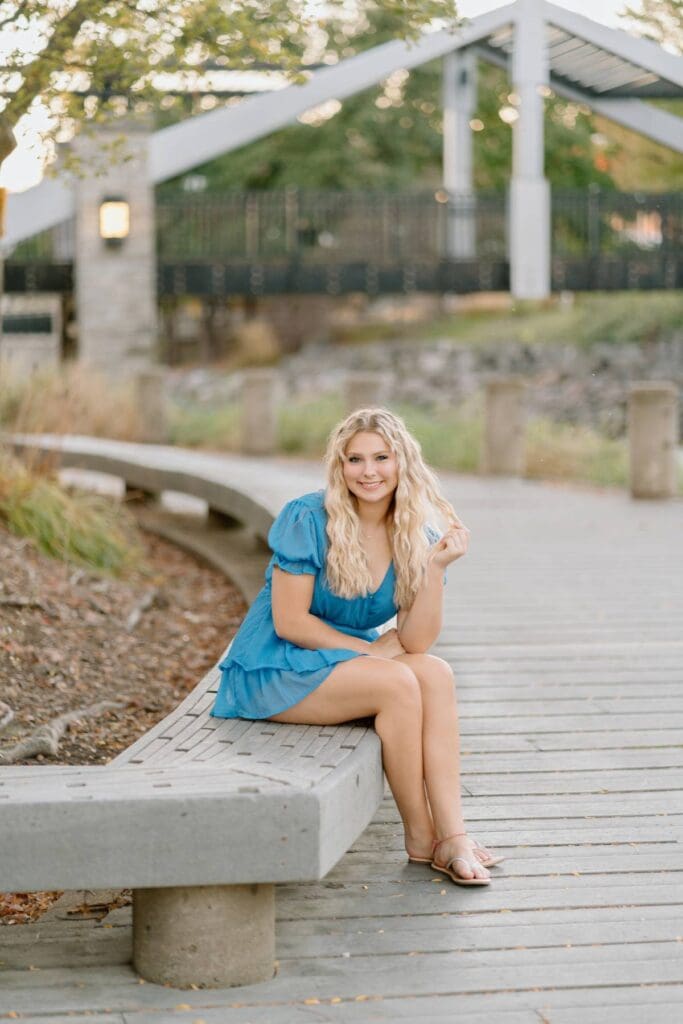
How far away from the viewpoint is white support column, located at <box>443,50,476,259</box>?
23812 mm

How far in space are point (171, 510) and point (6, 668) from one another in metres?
6.16

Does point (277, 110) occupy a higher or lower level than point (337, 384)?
higher

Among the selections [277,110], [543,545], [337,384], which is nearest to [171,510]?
[543,545]

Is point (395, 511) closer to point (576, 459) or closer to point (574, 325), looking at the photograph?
point (576, 459)

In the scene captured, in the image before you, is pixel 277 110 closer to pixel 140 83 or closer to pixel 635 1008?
pixel 140 83

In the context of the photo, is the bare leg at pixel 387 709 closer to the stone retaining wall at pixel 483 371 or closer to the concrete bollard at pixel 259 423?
the concrete bollard at pixel 259 423

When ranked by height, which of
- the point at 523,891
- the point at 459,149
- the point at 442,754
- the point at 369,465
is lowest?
the point at 523,891

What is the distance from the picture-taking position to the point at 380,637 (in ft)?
14.1

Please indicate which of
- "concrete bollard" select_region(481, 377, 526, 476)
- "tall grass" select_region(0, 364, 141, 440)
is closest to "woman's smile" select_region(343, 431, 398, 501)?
"tall grass" select_region(0, 364, 141, 440)

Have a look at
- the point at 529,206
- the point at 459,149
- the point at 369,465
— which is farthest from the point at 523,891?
the point at 459,149

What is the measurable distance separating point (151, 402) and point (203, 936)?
14118 mm

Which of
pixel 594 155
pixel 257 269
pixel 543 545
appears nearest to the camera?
pixel 543 545

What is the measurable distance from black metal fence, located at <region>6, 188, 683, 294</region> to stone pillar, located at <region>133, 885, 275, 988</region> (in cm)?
1890

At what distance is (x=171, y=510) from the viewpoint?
12008mm
